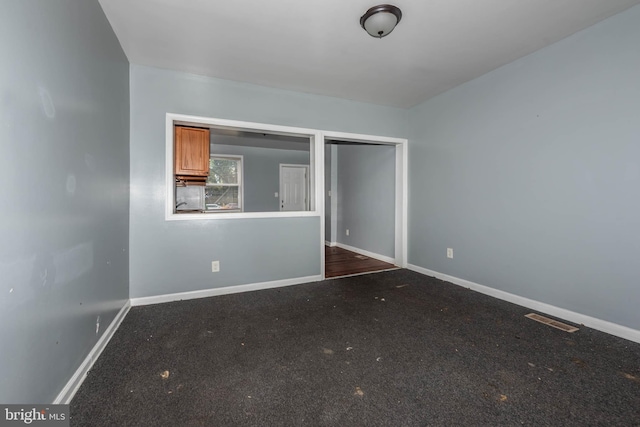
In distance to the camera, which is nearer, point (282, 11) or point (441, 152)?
point (282, 11)

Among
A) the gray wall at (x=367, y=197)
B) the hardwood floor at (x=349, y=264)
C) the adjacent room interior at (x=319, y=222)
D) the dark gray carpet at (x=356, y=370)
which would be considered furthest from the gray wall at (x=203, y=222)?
the gray wall at (x=367, y=197)

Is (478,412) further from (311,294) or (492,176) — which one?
(492,176)

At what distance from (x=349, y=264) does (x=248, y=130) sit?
259cm

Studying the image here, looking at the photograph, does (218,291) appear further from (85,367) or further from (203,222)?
(85,367)

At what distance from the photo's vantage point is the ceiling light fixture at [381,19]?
6.42 feet

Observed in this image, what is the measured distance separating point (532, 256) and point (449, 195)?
1151mm

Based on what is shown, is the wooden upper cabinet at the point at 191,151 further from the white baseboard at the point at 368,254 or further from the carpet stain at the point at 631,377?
the carpet stain at the point at 631,377

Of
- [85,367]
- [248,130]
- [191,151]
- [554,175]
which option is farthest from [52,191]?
[554,175]

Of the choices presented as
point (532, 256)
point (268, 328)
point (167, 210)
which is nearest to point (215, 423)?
point (268, 328)

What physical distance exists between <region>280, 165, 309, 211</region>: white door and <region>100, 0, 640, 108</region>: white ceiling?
387 cm

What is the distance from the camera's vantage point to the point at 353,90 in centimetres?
345

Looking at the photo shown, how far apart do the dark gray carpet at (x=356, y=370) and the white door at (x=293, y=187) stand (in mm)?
4523

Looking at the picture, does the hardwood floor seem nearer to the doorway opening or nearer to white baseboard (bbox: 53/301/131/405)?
the doorway opening

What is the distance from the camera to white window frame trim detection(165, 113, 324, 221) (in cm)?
286
